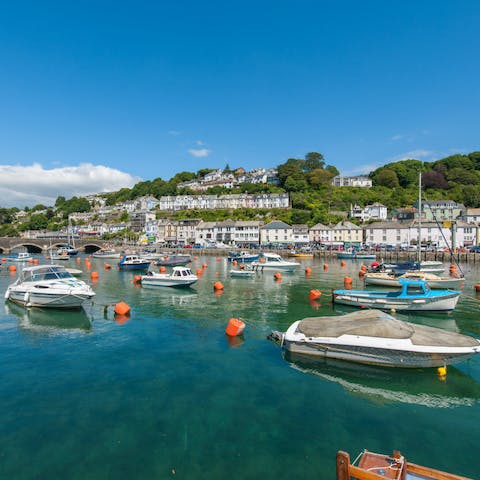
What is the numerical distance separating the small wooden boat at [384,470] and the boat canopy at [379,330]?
7.79 m

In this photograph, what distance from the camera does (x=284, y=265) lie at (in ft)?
179

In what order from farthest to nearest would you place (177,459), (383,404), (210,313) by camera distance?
(210,313)
(383,404)
(177,459)

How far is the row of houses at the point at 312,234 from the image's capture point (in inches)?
4033

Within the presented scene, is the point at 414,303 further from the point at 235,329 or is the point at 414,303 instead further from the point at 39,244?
the point at 39,244

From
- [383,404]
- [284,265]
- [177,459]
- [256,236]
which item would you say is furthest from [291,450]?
[256,236]

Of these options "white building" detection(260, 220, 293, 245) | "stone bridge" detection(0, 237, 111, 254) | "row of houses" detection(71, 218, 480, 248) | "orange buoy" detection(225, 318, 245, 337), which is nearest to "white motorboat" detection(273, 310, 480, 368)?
"orange buoy" detection(225, 318, 245, 337)

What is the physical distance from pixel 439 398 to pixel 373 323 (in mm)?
3742

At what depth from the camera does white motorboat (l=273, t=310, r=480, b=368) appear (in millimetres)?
13906

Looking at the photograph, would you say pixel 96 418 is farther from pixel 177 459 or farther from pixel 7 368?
pixel 7 368

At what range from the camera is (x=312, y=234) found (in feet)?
388

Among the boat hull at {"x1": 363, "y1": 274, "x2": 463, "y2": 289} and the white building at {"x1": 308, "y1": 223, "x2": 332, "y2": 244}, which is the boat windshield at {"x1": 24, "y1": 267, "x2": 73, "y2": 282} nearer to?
the boat hull at {"x1": 363, "y1": 274, "x2": 463, "y2": 289}

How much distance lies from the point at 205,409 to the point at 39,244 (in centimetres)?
13029

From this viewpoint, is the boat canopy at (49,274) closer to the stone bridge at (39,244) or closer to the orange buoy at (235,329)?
the orange buoy at (235,329)

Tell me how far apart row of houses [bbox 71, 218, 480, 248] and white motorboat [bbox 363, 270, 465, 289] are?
74.6 meters
